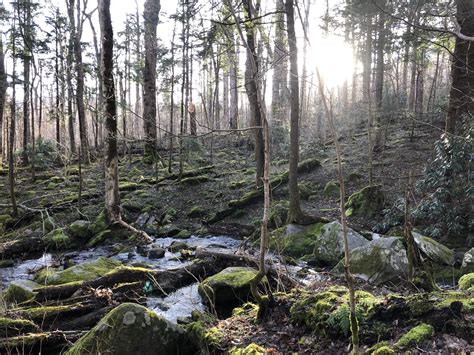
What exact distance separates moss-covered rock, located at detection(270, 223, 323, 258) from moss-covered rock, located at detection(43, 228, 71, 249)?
19.8 ft

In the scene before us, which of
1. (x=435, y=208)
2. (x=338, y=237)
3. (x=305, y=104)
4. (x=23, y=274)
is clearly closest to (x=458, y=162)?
(x=435, y=208)

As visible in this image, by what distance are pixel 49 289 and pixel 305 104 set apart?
29602mm

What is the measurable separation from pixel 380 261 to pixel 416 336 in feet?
9.44

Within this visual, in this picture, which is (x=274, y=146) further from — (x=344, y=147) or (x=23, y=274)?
(x=23, y=274)

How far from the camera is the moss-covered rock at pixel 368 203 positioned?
1038cm

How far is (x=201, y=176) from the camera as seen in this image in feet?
53.0

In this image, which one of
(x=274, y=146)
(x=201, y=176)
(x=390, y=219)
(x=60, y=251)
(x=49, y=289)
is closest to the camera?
(x=49, y=289)

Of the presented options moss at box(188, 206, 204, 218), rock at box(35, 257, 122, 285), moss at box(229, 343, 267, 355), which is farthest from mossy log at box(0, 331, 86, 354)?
moss at box(188, 206, 204, 218)

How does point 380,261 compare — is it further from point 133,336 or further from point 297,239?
point 133,336

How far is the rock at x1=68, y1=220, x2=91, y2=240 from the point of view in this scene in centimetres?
1129

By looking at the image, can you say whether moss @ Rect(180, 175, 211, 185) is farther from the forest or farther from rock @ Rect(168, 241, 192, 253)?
rock @ Rect(168, 241, 192, 253)

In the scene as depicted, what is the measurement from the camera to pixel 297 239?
9133 millimetres

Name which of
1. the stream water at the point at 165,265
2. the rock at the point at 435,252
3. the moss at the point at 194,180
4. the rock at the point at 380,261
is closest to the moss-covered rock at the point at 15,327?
the stream water at the point at 165,265

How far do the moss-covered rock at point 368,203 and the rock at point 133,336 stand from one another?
749 centimetres
